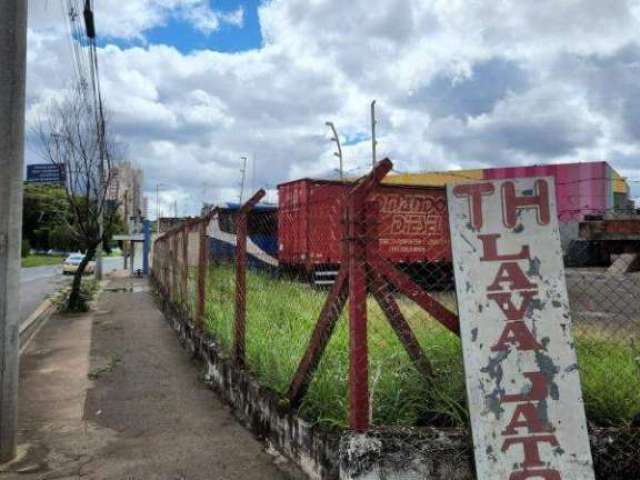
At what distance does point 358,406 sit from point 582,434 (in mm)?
1177

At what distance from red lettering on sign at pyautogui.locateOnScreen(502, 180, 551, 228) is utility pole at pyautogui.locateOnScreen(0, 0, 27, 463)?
3.58 meters

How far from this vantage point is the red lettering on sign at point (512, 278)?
329cm

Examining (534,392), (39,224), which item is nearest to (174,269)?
(534,392)

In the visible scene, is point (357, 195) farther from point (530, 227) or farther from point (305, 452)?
point (305, 452)

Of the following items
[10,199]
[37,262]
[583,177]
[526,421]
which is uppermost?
[583,177]

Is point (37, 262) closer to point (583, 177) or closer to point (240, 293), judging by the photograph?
point (583, 177)

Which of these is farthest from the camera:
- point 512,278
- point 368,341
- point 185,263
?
point 185,263

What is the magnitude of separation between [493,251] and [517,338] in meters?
0.48

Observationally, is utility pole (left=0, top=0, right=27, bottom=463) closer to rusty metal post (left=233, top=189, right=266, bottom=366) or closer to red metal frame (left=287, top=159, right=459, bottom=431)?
rusty metal post (left=233, top=189, right=266, bottom=366)

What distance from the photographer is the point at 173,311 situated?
37.3 feet

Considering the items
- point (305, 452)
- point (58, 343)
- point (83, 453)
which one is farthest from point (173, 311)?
point (305, 452)

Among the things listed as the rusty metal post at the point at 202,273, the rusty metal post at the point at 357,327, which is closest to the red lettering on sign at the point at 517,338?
the rusty metal post at the point at 357,327

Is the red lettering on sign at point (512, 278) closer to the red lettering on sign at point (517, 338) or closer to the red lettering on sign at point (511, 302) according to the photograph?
the red lettering on sign at point (511, 302)

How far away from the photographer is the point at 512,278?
10.8 feet
